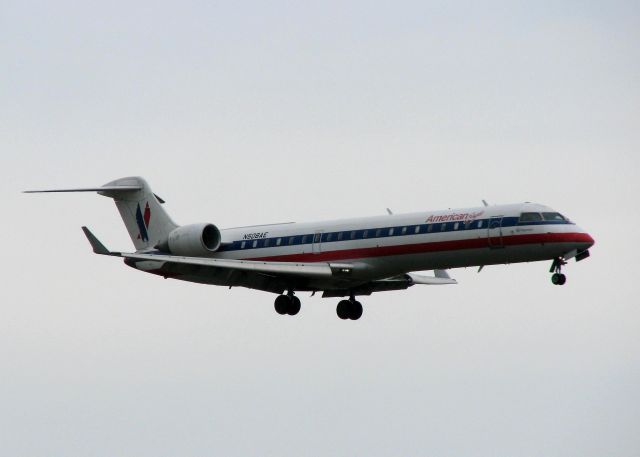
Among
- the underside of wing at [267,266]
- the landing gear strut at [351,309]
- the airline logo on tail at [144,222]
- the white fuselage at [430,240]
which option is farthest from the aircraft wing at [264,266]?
the airline logo on tail at [144,222]

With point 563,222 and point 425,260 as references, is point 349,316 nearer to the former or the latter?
point 425,260

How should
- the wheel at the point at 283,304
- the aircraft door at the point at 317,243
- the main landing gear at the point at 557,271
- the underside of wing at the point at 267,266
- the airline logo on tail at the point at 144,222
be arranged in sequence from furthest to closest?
1. the airline logo on tail at the point at 144,222
2. the wheel at the point at 283,304
3. the aircraft door at the point at 317,243
4. the underside of wing at the point at 267,266
5. the main landing gear at the point at 557,271

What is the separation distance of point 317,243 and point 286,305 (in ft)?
7.75

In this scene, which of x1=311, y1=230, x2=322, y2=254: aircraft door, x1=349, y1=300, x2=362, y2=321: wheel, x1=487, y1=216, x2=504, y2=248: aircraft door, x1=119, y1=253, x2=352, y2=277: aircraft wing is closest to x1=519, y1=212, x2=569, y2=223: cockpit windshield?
x1=487, y1=216, x2=504, y2=248: aircraft door

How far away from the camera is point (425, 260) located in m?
45.1

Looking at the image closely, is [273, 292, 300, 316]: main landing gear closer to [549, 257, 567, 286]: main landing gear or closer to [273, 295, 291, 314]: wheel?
[273, 295, 291, 314]: wheel

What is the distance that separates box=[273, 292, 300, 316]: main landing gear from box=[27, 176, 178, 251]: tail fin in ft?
20.8

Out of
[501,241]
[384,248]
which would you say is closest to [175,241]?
[384,248]

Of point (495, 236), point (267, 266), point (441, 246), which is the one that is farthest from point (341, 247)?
point (495, 236)

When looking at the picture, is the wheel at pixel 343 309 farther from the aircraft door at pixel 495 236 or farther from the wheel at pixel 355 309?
the aircraft door at pixel 495 236

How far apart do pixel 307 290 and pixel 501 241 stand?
763cm

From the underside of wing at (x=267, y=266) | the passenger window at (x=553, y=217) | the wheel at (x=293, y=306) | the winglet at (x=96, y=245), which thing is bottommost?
the wheel at (x=293, y=306)

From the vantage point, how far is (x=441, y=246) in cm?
4462

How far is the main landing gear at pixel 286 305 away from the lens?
47688 mm
